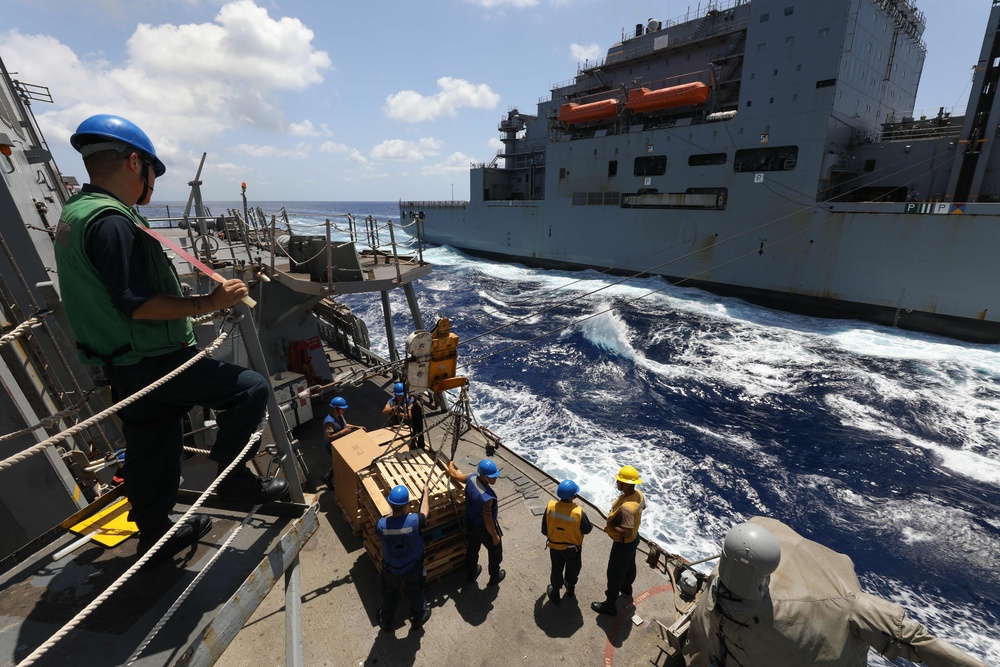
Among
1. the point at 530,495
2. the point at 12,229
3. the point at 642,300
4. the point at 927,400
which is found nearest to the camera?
the point at 12,229

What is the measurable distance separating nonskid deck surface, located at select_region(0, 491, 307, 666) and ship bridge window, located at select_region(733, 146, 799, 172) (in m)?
26.2

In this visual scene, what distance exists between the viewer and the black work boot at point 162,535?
7.95 feet

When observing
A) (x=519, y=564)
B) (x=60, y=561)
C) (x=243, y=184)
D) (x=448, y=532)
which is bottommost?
(x=519, y=564)

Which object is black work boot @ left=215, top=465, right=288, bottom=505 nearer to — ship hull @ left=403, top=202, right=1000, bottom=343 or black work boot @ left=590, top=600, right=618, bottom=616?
black work boot @ left=590, top=600, right=618, bottom=616

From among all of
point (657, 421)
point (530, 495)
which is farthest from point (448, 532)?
point (657, 421)

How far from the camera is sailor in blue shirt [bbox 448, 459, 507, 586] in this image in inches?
199

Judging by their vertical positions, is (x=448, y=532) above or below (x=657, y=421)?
above

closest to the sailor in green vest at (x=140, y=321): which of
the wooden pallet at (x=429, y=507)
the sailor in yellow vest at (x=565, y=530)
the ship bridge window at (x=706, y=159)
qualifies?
the wooden pallet at (x=429, y=507)

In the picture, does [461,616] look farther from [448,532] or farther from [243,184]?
[243,184]

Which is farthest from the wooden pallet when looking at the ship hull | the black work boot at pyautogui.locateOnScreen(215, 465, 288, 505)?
the ship hull

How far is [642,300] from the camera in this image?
2477cm

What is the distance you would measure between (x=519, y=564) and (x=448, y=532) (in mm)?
1196

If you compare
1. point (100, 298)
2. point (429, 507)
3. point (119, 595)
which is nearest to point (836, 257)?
point (429, 507)

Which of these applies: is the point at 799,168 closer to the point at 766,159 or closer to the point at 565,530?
the point at 766,159
